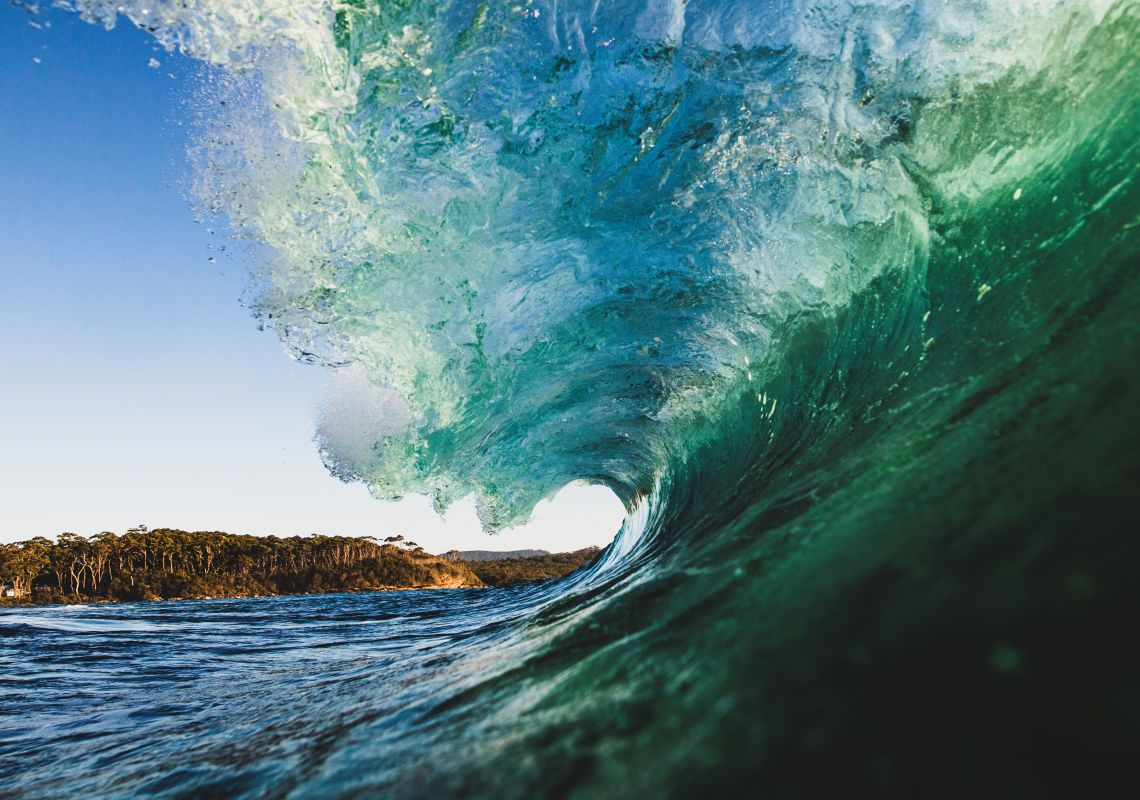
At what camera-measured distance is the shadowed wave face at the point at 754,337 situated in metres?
1.32

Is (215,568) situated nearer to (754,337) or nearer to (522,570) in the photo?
(522,570)

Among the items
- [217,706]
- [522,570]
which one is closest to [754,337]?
[217,706]

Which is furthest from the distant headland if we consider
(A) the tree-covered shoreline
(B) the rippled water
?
(B) the rippled water

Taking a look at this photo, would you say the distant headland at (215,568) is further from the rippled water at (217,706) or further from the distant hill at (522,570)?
the rippled water at (217,706)

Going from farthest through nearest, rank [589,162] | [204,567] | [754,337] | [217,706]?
1. [204,567]
2. [754,337]
3. [589,162]
4. [217,706]

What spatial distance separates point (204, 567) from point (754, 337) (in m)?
71.0

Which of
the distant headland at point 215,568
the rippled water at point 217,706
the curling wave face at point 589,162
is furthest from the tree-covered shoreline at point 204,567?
the curling wave face at point 589,162

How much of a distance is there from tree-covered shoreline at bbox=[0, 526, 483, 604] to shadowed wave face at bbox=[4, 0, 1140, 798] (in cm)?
6303

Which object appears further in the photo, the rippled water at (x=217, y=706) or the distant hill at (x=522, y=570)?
the distant hill at (x=522, y=570)

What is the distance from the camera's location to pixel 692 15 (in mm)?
4734

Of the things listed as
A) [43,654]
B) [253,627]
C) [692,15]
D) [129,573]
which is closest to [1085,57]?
[692,15]

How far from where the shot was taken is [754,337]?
7.18 meters

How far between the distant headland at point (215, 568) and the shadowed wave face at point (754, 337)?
1988 inches

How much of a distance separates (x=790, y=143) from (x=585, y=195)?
1.79m
